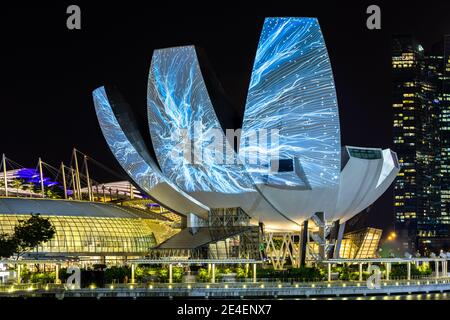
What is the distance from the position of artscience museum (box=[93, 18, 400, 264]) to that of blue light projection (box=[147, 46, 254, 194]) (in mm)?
77

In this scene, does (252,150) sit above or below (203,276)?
above

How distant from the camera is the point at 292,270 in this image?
67.7 meters

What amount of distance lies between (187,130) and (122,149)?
19.7 ft

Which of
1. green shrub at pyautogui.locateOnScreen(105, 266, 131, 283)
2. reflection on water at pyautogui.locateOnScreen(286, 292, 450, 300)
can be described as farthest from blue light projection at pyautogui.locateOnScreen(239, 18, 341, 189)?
reflection on water at pyautogui.locateOnScreen(286, 292, 450, 300)

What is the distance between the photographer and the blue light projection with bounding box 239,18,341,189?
71.2 metres

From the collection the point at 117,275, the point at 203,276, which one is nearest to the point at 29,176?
the point at 117,275

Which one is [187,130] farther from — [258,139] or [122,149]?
[122,149]

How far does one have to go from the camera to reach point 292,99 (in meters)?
71.5

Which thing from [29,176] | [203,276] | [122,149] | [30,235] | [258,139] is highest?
[258,139]

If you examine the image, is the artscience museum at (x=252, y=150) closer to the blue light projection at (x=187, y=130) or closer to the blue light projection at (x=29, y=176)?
the blue light projection at (x=187, y=130)

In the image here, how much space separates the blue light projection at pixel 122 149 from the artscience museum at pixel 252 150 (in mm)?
80

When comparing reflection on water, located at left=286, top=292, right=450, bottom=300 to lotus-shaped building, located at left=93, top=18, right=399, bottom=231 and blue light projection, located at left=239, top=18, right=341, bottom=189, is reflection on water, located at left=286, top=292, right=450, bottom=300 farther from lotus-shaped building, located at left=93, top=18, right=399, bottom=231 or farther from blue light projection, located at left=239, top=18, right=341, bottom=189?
blue light projection, located at left=239, top=18, right=341, bottom=189
